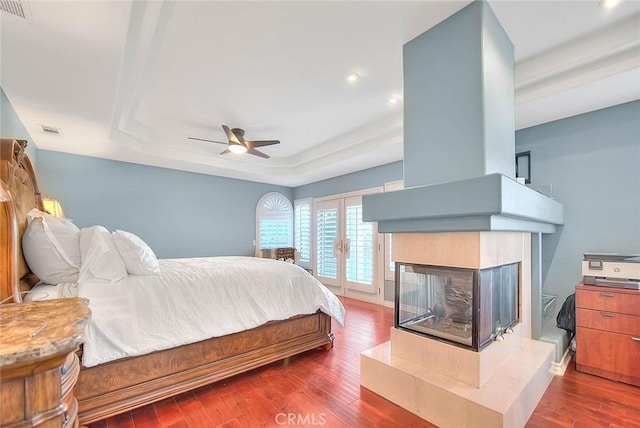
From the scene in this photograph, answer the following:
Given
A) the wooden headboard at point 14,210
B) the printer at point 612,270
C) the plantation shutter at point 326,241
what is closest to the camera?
the wooden headboard at point 14,210

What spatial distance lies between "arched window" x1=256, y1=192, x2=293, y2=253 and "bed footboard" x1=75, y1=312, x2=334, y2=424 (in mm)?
3670

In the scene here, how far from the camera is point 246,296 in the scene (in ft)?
8.23

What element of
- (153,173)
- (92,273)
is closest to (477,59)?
(92,273)

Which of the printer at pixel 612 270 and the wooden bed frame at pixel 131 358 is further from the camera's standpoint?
the printer at pixel 612 270

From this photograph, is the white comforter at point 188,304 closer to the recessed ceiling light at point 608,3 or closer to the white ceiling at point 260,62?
the white ceiling at point 260,62

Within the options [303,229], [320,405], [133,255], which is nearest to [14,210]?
[133,255]

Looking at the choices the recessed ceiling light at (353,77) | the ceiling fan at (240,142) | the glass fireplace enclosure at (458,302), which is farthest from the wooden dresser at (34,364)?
the ceiling fan at (240,142)

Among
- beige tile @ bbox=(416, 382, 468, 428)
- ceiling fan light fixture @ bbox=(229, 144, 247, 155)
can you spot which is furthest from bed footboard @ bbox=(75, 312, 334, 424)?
ceiling fan light fixture @ bbox=(229, 144, 247, 155)

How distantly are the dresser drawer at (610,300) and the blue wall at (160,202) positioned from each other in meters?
5.34

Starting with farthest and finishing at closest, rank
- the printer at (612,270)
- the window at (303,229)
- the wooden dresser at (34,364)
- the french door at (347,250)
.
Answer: the window at (303,229)
the french door at (347,250)
the printer at (612,270)
the wooden dresser at (34,364)

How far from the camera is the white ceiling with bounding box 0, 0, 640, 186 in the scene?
1865 millimetres

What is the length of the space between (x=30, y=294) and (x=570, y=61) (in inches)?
165

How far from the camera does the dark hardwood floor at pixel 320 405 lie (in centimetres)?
184

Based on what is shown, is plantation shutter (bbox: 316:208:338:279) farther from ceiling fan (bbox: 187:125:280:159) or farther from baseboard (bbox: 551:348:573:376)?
baseboard (bbox: 551:348:573:376)
